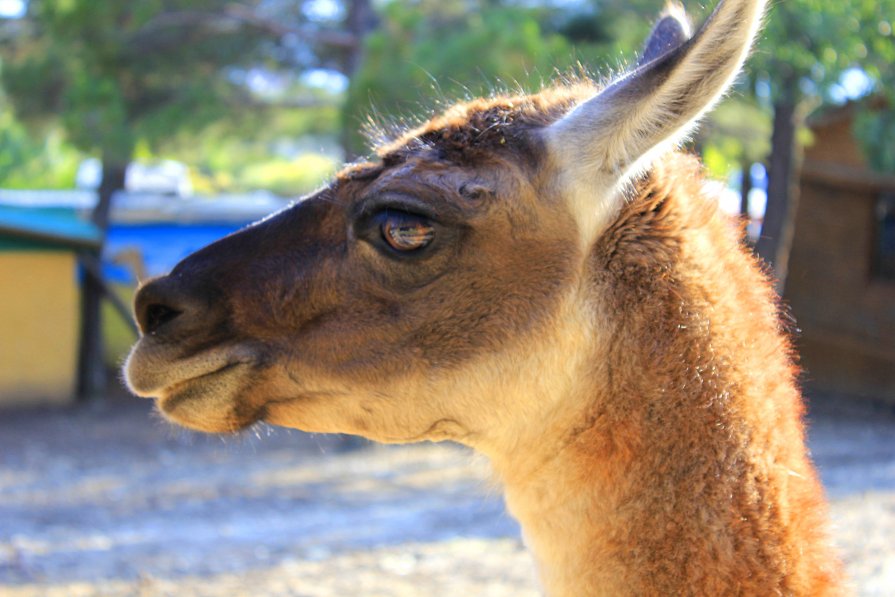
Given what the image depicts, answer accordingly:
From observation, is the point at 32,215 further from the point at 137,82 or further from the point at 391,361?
the point at 391,361

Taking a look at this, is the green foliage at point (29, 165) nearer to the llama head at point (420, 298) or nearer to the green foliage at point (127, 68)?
the green foliage at point (127, 68)

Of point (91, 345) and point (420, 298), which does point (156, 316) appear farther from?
point (91, 345)

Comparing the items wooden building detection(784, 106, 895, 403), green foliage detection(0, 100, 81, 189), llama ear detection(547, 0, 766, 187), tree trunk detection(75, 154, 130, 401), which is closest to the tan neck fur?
llama ear detection(547, 0, 766, 187)

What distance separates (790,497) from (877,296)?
12.1 m

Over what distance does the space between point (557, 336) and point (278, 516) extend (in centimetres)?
643

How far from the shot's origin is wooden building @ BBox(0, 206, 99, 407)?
43.9 feet

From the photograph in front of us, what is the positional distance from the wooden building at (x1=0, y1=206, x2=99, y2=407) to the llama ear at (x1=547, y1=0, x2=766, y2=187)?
12237 millimetres

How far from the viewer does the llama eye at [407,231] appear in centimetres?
238

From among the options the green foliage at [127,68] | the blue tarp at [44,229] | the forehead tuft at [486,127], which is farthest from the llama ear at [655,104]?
the blue tarp at [44,229]

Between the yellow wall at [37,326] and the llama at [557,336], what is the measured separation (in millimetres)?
12145

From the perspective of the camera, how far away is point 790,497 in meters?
→ 2.22

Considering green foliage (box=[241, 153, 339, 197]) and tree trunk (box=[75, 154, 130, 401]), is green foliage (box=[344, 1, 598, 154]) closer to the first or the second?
tree trunk (box=[75, 154, 130, 401])

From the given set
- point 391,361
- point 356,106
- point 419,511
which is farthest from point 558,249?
point 356,106

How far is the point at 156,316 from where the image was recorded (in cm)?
252
